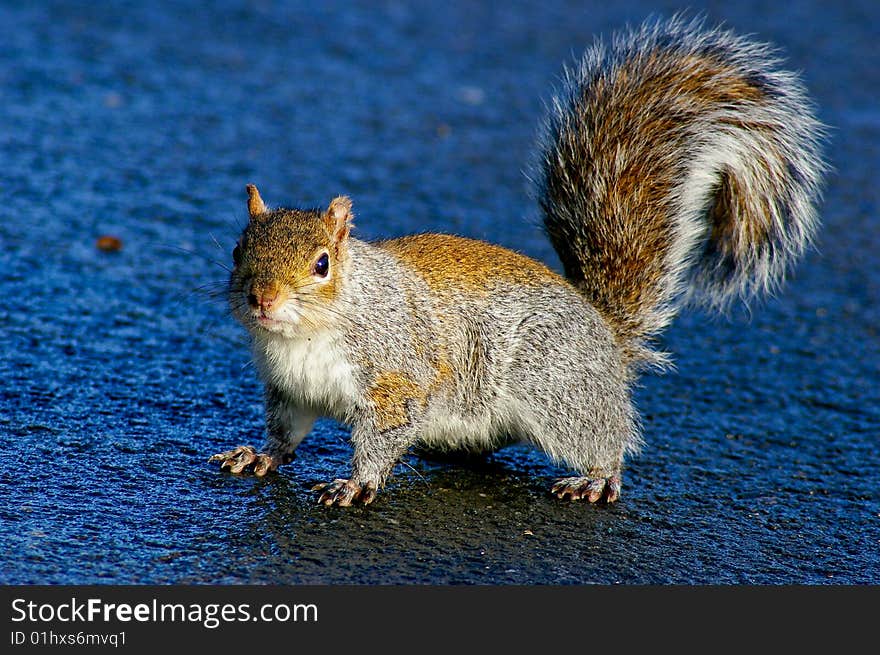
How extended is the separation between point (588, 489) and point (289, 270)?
40.2 inches

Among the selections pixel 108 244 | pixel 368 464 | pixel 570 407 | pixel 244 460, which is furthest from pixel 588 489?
pixel 108 244

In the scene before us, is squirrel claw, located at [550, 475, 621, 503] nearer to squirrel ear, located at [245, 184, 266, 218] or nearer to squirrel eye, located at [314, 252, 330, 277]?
squirrel eye, located at [314, 252, 330, 277]

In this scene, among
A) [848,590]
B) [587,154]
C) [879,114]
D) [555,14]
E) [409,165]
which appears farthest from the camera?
[555,14]

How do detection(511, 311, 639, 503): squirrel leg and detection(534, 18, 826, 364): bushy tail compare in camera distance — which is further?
detection(534, 18, 826, 364): bushy tail

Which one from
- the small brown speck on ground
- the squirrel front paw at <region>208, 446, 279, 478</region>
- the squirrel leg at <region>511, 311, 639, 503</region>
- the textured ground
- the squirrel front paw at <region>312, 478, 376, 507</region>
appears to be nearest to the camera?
the textured ground

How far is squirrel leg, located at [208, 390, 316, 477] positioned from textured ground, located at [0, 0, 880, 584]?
8cm

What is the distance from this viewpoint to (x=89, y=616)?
7.63 ft

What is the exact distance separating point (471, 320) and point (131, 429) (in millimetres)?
998

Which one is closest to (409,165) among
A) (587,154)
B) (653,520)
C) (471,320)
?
(587,154)

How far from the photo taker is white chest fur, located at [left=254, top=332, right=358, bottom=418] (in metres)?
3.00

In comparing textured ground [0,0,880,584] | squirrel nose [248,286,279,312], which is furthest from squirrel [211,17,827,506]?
textured ground [0,0,880,584]

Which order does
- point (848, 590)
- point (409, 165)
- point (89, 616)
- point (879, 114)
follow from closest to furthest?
1. point (89, 616)
2. point (848, 590)
3. point (409, 165)
4. point (879, 114)

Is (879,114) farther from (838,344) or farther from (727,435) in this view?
(727,435)

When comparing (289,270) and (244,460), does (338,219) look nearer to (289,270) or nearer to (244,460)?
(289,270)
